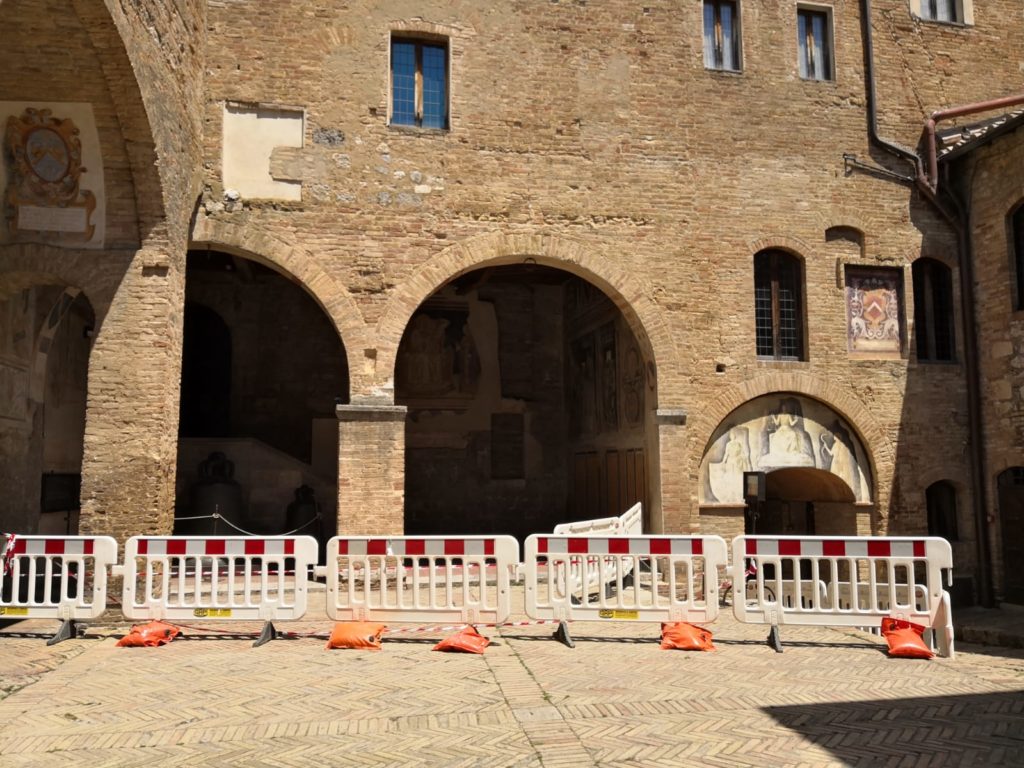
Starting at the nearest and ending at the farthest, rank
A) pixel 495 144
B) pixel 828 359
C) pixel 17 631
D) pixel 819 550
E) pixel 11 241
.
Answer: pixel 819 550, pixel 17 631, pixel 11 241, pixel 495 144, pixel 828 359

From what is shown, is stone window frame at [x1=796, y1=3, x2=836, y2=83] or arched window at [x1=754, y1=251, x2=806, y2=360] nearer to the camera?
arched window at [x1=754, y1=251, x2=806, y2=360]

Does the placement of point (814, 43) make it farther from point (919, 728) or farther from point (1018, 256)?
point (919, 728)

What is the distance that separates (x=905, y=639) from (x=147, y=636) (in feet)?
21.3

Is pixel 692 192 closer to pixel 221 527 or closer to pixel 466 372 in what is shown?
pixel 466 372

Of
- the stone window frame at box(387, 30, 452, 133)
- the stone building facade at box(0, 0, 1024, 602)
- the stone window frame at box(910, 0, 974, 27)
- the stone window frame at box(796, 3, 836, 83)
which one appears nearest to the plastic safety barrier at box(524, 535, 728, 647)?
the stone building facade at box(0, 0, 1024, 602)

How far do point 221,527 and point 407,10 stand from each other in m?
8.65

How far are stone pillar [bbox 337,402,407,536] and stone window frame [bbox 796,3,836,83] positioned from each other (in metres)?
8.91

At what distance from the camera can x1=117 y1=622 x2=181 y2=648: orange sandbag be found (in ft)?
25.2

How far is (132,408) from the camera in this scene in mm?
10328

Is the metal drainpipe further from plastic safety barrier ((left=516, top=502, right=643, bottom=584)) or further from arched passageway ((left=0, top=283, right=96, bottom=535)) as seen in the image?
arched passageway ((left=0, top=283, right=96, bottom=535))

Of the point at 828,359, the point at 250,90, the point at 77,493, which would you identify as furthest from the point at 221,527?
the point at 828,359

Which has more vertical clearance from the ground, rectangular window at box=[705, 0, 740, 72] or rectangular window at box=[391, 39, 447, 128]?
rectangular window at box=[705, 0, 740, 72]

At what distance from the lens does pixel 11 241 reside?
33.8 ft

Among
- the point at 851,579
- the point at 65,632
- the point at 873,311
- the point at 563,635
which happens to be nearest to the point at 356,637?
the point at 563,635
